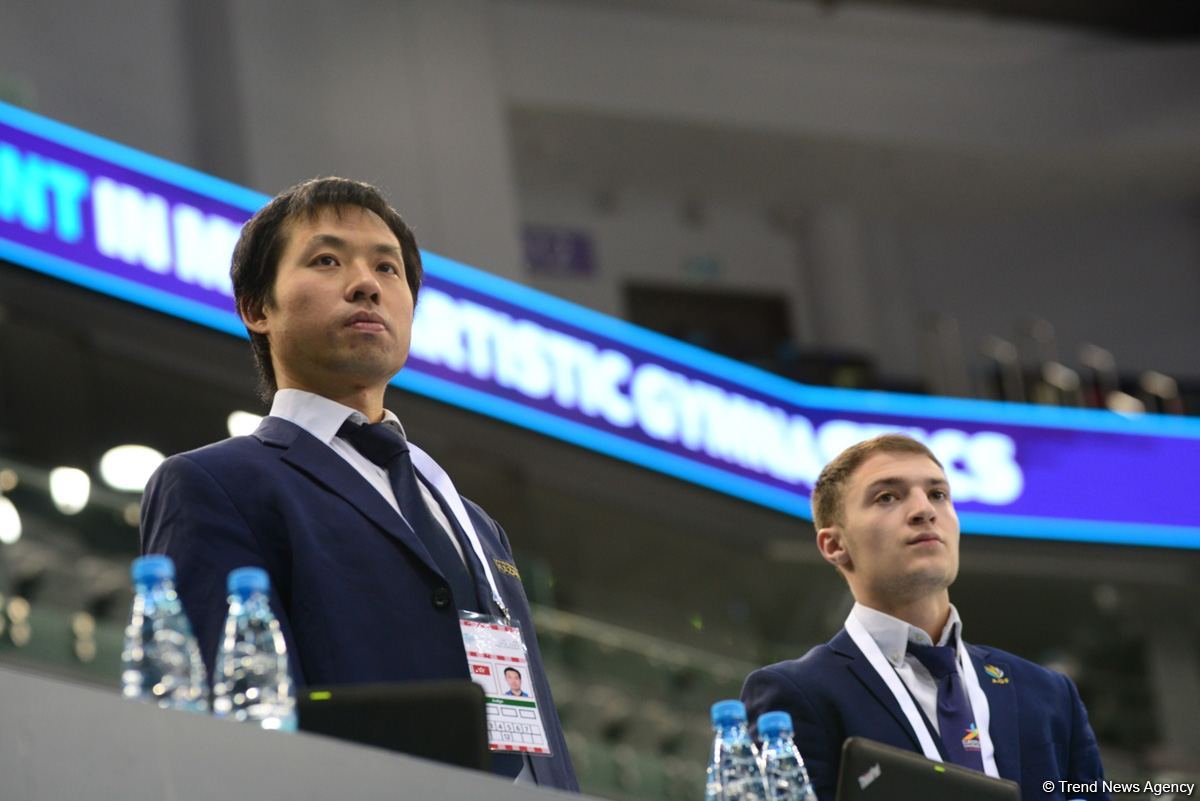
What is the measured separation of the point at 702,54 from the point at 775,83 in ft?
2.22

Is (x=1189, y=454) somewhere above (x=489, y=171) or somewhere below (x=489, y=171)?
below

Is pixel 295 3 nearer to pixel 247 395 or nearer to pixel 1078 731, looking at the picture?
pixel 247 395

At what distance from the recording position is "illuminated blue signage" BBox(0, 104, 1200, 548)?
8047mm

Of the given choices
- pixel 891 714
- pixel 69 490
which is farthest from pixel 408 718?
pixel 69 490

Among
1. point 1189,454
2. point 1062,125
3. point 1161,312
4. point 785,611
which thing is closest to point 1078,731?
point 785,611

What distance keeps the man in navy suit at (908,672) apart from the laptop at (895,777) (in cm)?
71

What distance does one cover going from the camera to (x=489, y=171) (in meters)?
12.5

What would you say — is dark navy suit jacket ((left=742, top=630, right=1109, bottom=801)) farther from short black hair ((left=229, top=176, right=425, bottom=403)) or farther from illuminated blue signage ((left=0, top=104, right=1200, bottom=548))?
illuminated blue signage ((left=0, top=104, right=1200, bottom=548))

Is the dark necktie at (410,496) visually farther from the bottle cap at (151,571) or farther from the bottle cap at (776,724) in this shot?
the bottle cap at (151,571)

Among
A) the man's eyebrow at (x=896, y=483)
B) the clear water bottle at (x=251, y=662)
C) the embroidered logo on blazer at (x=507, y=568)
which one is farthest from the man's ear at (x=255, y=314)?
the man's eyebrow at (x=896, y=483)

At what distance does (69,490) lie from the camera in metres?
7.23

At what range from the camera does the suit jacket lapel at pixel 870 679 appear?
9.36ft

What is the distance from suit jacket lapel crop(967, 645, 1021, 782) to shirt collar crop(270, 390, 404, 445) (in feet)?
3.49

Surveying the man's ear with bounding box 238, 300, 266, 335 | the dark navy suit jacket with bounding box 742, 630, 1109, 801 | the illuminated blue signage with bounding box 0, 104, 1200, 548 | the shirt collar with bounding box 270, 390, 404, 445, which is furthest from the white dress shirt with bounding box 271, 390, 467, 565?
the illuminated blue signage with bounding box 0, 104, 1200, 548
